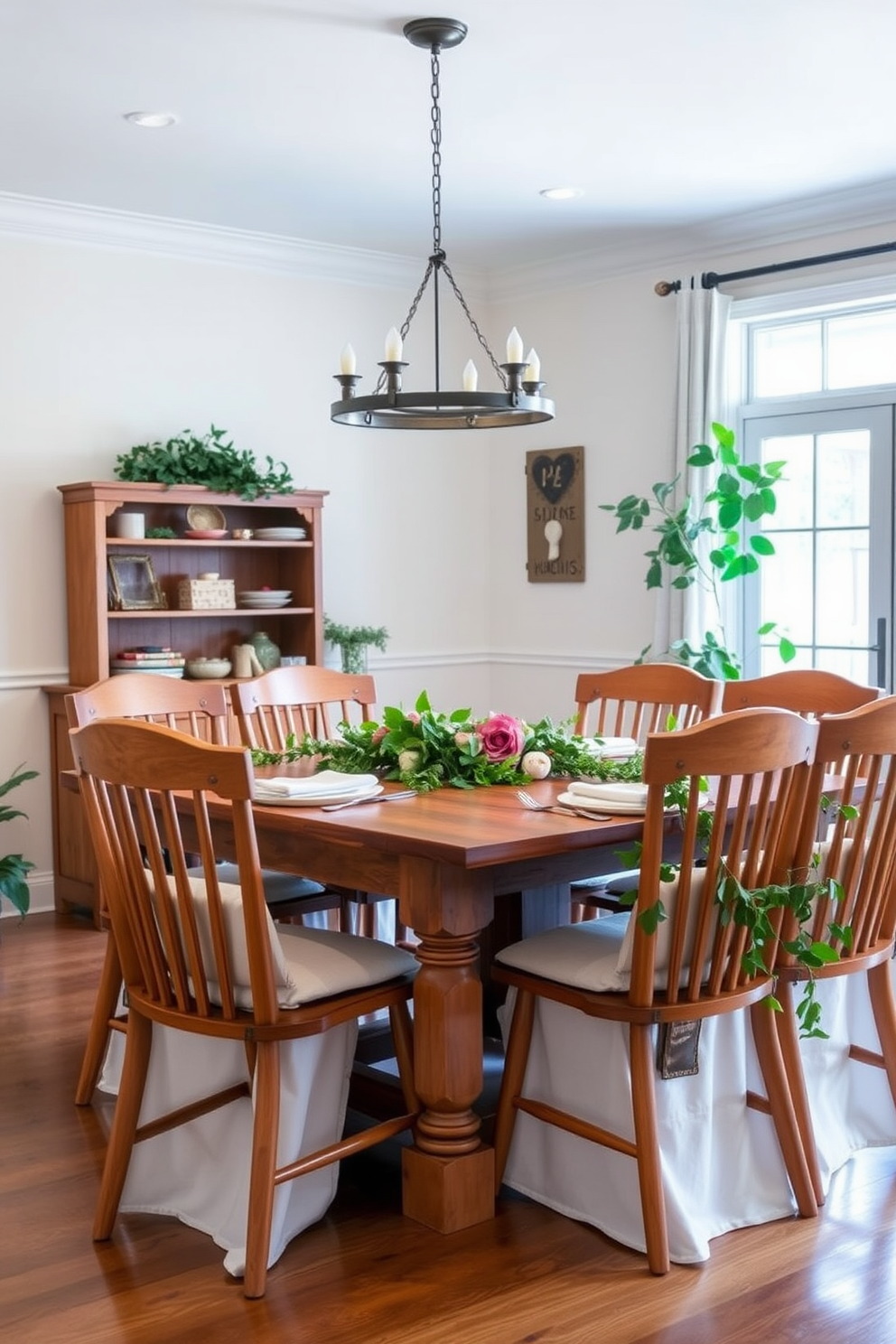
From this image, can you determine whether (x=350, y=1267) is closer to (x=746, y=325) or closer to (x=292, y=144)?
(x=292, y=144)

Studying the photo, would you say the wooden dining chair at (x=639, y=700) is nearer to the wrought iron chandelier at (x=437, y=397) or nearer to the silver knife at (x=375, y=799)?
the silver knife at (x=375, y=799)

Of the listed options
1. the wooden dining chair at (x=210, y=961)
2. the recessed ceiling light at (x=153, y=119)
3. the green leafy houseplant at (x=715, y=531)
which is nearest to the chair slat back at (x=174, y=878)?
the wooden dining chair at (x=210, y=961)

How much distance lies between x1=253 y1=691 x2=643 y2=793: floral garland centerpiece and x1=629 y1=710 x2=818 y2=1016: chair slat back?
62cm

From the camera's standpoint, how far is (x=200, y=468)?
555 cm

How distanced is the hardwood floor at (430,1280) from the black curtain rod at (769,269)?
347cm

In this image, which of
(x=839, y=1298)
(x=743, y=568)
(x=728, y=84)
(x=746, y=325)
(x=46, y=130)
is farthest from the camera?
(x=746, y=325)

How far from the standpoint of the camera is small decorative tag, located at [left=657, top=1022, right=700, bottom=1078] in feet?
8.83

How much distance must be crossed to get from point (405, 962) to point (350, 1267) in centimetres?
57

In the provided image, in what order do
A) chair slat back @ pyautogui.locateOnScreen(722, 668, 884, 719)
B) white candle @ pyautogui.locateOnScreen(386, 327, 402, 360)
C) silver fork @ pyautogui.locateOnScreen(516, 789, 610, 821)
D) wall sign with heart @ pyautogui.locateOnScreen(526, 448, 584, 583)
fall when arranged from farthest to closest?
1. wall sign with heart @ pyautogui.locateOnScreen(526, 448, 584, 583)
2. chair slat back @ pyautogui.locateOnScreen(722, 668, 884, 719)
3. white candle @ pyautogui.locateOnScreen(386, 327, 402, 360)
4. silver fork @ pyautogui.locateOnScreen(516, 789, 610, 821)

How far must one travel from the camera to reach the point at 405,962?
2.86 meters

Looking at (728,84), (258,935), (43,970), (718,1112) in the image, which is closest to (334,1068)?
(258,935)

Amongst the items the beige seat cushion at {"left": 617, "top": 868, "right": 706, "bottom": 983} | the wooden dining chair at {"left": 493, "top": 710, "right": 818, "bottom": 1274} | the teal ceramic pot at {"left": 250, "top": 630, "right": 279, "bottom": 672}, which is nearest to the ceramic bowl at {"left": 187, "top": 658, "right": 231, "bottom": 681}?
the teal ceramic pot at {"left": 250, "top": 630, "right": 279, "bottom": 672}

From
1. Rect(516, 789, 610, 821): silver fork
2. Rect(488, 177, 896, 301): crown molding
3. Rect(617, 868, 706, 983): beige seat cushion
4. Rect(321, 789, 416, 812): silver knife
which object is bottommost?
Rect(617, 868, 706, 983): beige seat cushion

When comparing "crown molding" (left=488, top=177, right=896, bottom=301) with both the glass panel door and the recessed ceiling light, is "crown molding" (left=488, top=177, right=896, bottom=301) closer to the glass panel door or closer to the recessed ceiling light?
the glass panel door
